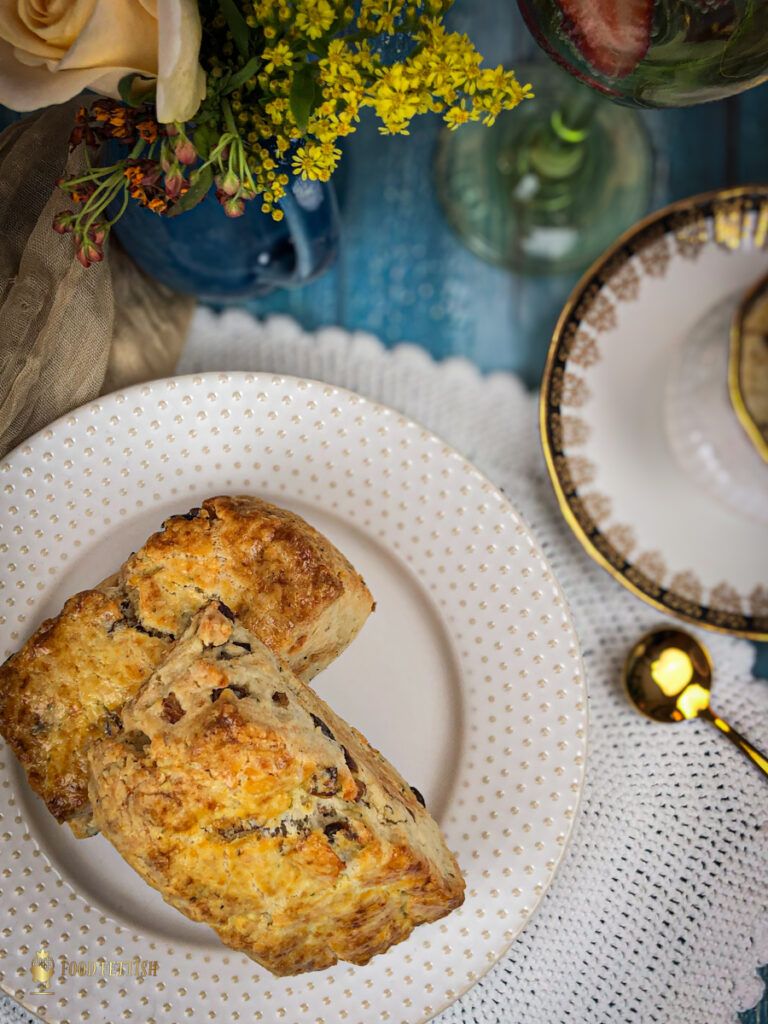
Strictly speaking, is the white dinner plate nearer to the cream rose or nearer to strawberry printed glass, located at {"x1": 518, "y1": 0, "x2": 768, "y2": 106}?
the cream rose

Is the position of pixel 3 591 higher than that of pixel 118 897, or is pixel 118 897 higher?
pixel 3 591

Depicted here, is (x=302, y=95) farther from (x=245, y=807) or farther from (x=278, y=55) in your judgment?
(x=245, y=807)

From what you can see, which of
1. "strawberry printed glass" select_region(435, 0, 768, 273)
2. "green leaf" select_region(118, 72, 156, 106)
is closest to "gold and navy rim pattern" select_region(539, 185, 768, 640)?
"strawberry printed glass" select_region(435, 0, 768, 273)

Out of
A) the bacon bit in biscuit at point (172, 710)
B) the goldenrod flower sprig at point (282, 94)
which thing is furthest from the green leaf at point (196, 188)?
the bacon bit in biscuit at point (172, 710)

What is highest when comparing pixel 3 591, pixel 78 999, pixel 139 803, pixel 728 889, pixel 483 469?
pixel 483 469

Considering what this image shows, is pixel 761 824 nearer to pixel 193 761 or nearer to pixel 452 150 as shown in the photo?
pixel 193 761

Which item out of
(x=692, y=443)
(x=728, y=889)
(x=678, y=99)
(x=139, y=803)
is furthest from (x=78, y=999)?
(x=678, y=99)

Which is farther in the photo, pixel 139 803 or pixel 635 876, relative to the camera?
pixel 635 876

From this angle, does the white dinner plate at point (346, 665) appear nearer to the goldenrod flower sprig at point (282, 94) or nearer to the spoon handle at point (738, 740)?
the spoon handle at point (738, 740)
